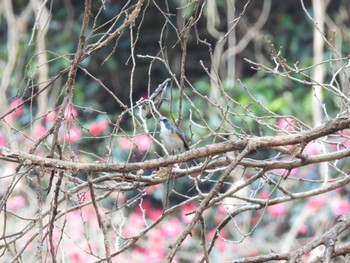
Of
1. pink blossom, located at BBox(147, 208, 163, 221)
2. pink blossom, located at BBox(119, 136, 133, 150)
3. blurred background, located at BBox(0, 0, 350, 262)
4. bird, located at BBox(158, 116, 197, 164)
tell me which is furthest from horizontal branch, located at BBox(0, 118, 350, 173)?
pink blossom, located at BBox(147, 208, 163, 221)

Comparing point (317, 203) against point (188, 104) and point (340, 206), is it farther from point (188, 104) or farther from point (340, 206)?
point (188, 104)

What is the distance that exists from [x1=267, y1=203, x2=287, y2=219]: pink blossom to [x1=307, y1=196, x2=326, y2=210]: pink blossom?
0.82 feet

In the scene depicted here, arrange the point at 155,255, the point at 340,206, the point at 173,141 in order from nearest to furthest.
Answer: the point at 173,141 < the point at 155,255 < the point at 340,206

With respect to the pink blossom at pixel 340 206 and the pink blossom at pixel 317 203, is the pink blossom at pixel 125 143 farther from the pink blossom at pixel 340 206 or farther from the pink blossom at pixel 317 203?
the pink blossom at pixel 340 206

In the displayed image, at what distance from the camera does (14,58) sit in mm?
6578

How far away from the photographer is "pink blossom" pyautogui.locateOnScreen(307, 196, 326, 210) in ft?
21.0

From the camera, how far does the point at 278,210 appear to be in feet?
21.8

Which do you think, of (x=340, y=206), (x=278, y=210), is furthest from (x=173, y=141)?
(x=278, y=210)

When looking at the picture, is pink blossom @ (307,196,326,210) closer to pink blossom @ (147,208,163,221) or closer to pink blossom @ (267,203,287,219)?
pink blossom @ (267,203,287,219)

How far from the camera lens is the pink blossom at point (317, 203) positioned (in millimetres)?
6402

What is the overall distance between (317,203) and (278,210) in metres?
0.35

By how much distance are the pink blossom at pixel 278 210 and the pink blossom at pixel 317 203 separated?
0.82ft

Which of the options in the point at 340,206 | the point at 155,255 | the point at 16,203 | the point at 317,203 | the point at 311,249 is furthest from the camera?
the point at 317,203

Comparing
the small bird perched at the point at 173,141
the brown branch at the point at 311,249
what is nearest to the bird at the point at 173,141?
the small bird perched at the point at 173,141
